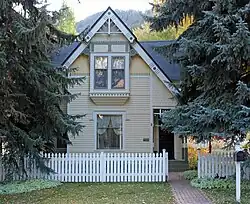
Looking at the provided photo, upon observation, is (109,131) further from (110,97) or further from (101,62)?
(101,62)

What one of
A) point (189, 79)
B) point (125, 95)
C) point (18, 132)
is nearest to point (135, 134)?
point (125, 95)

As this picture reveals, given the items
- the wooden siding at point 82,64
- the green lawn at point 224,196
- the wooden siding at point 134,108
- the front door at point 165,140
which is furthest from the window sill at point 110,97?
the green lawn at point 224,196

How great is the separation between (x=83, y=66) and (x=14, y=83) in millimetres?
6859

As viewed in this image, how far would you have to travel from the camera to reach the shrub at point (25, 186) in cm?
1182

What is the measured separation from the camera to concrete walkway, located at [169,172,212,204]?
396 inches

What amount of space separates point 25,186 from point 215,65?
718 centimetres

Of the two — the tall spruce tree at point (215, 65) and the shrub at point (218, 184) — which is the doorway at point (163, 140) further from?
the shrub at point (218, 184)

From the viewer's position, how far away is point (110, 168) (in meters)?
14.4

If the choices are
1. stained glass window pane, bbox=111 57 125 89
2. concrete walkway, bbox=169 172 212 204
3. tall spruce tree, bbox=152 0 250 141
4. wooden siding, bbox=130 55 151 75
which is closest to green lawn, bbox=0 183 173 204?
concrete walkway, bbox=169 172 212 204

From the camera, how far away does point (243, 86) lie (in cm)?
1034

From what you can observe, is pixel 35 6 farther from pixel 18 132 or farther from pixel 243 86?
pixel 243 86

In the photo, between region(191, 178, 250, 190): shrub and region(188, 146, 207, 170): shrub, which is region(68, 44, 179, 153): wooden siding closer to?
region(188, 146, 207, 170): shrub

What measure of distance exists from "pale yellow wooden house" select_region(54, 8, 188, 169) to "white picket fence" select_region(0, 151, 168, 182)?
4.74 meters

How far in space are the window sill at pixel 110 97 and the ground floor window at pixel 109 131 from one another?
28.5 inches
